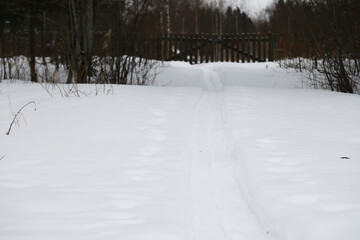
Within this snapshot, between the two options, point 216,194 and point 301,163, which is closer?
point 216,194

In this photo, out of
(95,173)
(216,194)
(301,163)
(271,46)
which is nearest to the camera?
(216,194)

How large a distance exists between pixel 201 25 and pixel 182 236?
36.3 metres

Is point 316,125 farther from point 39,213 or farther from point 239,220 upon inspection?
point 39,213

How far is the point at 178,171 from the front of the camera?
3484 millimetres

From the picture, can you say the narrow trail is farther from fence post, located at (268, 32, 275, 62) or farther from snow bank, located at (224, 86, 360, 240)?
fence post, located at (268, 32, 275, 62)

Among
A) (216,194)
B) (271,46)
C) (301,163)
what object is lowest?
(216,194)

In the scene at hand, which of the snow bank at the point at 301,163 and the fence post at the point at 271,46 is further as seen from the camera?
the fence post at the point at 271,46

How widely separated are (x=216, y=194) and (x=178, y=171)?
0.51 m

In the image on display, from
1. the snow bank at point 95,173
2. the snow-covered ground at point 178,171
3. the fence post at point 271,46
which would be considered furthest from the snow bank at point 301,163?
the fence post at point 271,46

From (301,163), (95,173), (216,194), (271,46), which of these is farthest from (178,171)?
(271,46)

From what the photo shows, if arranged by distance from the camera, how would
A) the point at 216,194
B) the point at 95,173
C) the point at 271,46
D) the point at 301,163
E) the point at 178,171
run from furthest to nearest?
1. the point at 271,46
2. the point at 301,163
3. the point at 178,171
4. the point at 95,173
5. the point at 216,194

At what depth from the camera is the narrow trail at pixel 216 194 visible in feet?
8.07

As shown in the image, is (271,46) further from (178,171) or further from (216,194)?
(216,194)

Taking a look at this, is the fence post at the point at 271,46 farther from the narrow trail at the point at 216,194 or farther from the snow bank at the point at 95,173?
the narrow trail at the point at 216,194
